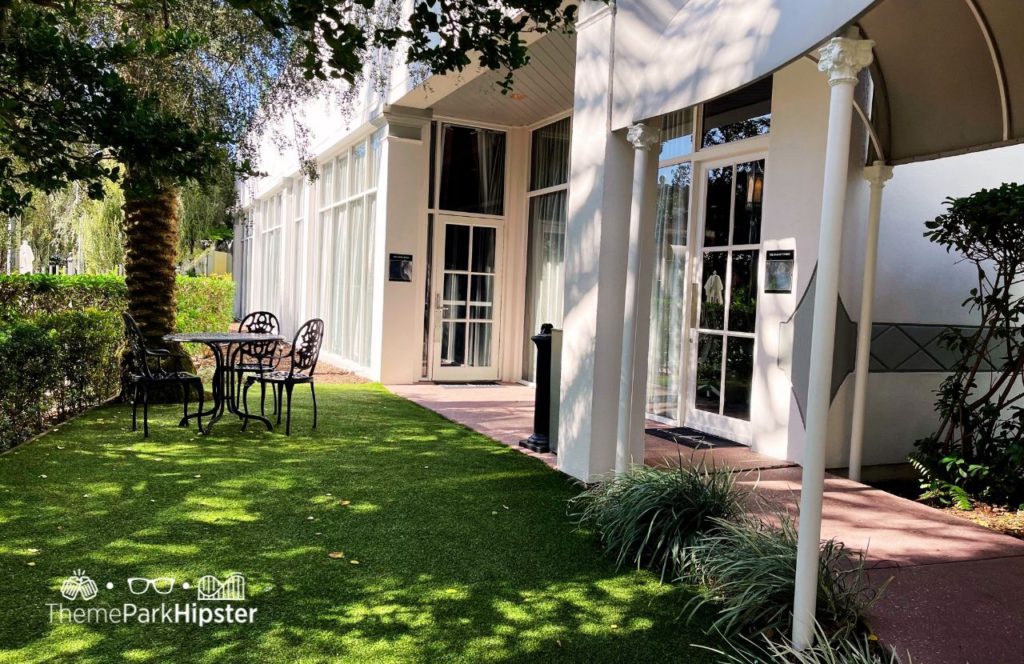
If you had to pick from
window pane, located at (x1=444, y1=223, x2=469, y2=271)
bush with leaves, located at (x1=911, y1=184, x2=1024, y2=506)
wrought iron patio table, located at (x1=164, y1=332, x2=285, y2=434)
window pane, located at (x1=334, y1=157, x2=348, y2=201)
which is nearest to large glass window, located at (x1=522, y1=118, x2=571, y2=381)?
window pane, located at (x1=444, y1=223, x2=469, y2=271)

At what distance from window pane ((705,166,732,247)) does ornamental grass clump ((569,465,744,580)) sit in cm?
328

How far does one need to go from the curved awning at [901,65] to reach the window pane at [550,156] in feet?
16.4

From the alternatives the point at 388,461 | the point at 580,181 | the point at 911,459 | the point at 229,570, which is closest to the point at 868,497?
the point at 911,459

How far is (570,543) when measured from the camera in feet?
13.0

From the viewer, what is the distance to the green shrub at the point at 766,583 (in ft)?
9.28

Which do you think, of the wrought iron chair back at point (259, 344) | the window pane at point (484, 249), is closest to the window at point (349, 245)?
the window pane at point (484, 249)

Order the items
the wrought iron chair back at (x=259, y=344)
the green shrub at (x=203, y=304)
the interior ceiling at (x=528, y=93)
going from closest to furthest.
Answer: the wrought iron chair back at (x=259, y=344) < the interior ceiling at (x=528, y=93) < the green shrub at (x=203, y=304)

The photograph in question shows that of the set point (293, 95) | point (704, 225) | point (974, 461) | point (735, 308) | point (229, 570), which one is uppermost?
point (293, 95)

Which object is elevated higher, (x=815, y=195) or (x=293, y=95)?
(x=293, y=95)

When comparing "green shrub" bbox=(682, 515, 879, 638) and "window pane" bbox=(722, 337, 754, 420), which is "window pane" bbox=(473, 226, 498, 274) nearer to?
"window pane" bbox=(722, 337, 754, 420)

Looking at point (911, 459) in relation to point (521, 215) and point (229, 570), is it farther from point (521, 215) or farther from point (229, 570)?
point (521, 215)

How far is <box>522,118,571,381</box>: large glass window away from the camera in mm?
9875

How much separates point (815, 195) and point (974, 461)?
6.85 ft

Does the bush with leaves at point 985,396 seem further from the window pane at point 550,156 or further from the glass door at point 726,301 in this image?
the window pane at point 550,156
